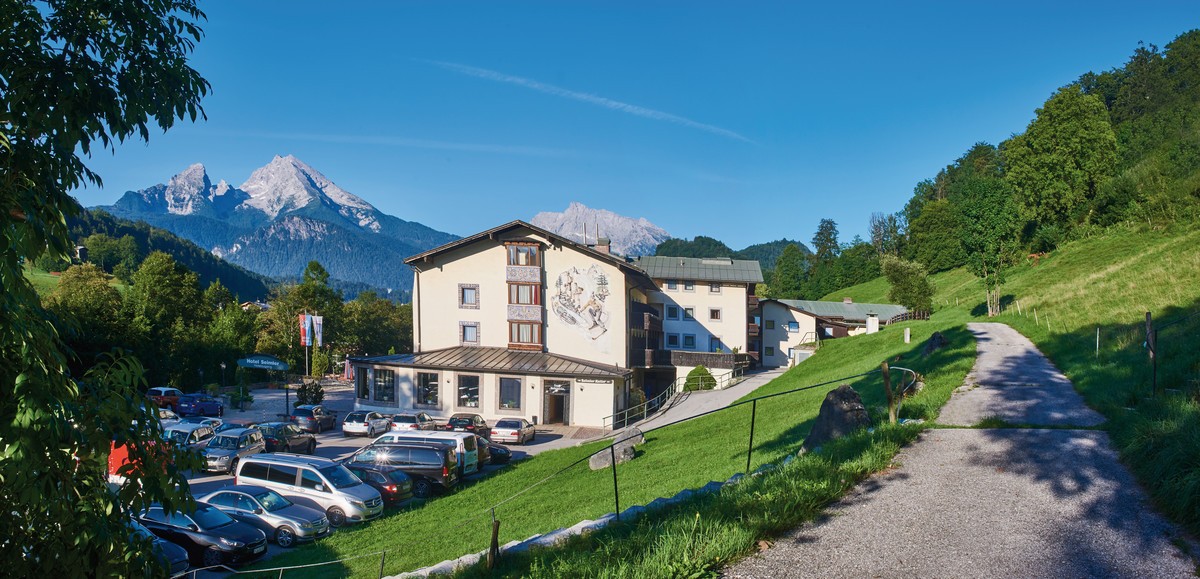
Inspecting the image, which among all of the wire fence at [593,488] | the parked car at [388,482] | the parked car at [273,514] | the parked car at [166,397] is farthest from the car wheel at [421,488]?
the parked car at [166,397]

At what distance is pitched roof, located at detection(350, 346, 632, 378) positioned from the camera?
4053 centimetres

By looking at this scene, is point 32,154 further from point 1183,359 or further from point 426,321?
point 426,321

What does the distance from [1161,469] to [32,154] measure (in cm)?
1245

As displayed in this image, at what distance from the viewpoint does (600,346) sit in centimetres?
4388

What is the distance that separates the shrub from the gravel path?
123ft

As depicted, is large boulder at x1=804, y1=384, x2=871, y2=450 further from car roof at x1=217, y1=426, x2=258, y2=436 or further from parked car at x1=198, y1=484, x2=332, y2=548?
car roof at x1=217, y1=426, x2=258, y2=436

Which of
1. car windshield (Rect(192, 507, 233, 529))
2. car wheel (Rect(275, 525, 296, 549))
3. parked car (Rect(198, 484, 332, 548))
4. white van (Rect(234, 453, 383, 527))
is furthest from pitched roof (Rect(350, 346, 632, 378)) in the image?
car windshield (Rect(192, 507, 233, 529))

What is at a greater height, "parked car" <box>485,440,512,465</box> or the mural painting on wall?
the mural painting on wall

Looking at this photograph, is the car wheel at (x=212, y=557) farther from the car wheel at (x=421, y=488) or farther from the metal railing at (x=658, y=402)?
the metal railing at (x=658, y=402)

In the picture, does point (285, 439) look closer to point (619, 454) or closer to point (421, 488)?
point (421, 488)

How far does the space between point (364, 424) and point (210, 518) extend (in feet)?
69.5

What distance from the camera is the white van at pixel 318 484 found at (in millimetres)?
18797

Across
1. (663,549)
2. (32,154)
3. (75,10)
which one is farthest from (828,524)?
(75,10)

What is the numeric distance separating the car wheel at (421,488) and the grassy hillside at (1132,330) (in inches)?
727
